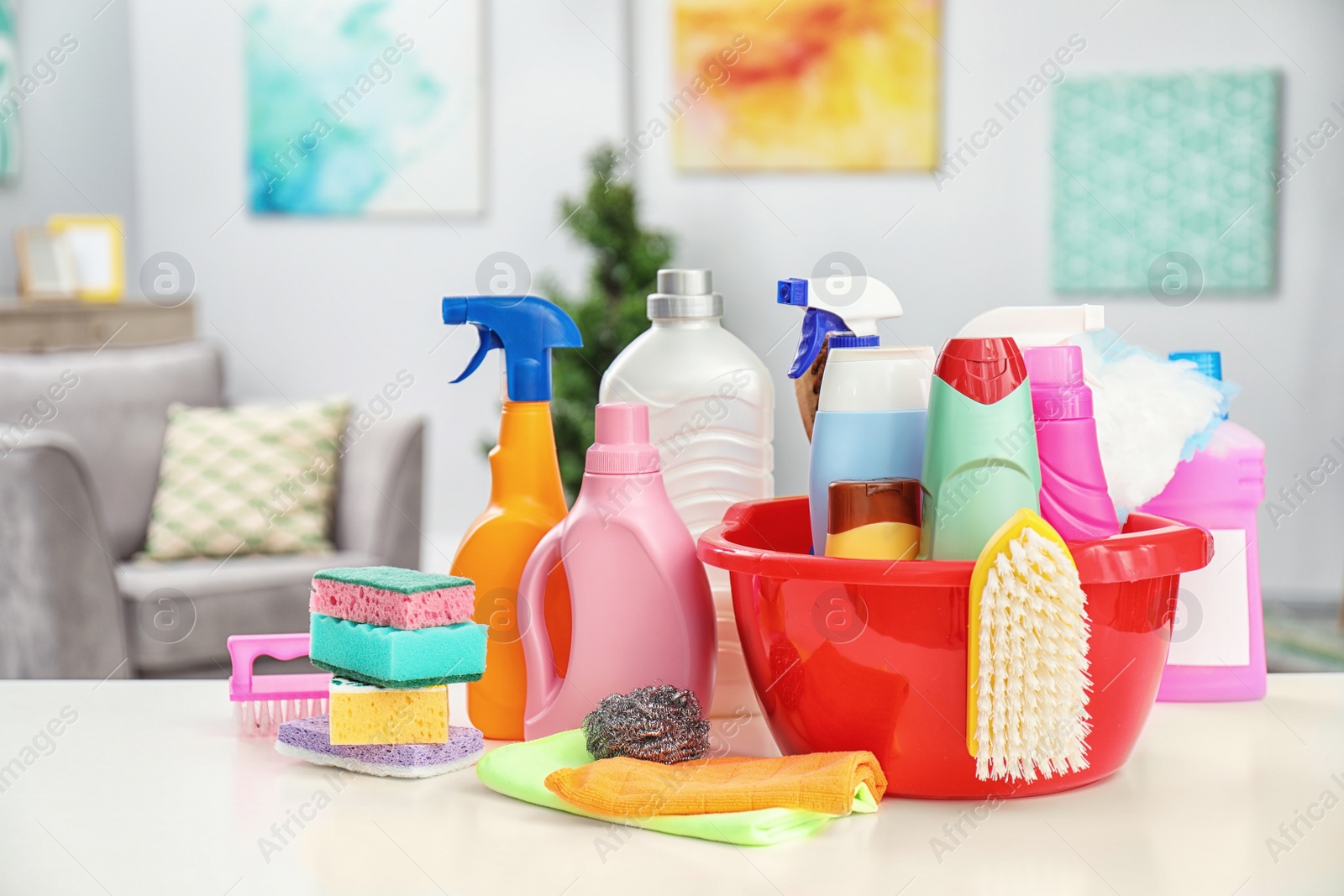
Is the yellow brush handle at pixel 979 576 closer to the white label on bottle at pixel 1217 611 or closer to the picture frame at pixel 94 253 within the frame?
the white label on bottle at pixel 1217 611

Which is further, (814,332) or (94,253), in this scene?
(94,253)

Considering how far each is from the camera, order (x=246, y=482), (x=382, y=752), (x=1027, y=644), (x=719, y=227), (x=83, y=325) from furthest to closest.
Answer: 1. (x=719, y=227)
2. (x=83, y=325)
3. (x=246, y=482)
4. (x=382, y=752)
5. (x=1027, y=644)

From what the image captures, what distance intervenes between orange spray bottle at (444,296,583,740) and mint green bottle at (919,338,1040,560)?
23cm

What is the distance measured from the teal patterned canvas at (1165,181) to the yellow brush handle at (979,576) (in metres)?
3.17

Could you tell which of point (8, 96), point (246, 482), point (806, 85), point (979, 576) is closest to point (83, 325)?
point (8, 96)

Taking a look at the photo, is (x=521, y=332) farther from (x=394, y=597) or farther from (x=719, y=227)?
(x=719, y=227)

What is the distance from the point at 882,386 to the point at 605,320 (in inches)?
110

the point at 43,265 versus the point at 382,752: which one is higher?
the point at 43,265

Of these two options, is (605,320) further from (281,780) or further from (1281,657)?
(281,780)

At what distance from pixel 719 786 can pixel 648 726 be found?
5 centimetres

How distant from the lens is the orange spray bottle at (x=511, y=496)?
703 millimetres

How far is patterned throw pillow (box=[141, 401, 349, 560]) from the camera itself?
2543 millimetres

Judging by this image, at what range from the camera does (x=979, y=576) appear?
1.79 ft

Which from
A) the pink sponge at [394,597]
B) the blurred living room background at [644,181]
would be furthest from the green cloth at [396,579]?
the blurred living room background at [644,181]
